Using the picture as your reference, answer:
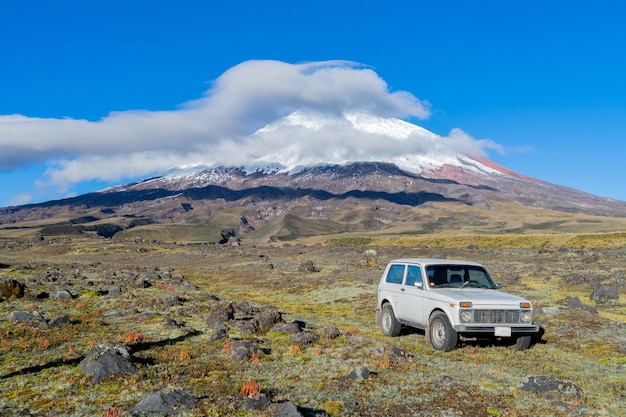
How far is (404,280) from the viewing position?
16594 mm

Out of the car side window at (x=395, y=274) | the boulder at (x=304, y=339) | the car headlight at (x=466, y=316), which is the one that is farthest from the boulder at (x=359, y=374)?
the car side window at (x=395, y=274)

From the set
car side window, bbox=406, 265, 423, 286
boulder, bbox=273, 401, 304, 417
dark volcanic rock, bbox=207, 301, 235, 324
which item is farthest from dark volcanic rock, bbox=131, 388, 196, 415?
dark volcanic rock, bbox=207, 301, 235, 324

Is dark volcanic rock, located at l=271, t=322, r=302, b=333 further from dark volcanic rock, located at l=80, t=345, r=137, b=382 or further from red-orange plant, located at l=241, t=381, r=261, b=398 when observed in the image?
red-orange plant, located at l=241, t=381, r=261, b=398

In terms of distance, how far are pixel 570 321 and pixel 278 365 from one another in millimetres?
12933

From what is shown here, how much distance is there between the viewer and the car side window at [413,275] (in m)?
15.8

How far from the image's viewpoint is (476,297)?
1399 centimetres

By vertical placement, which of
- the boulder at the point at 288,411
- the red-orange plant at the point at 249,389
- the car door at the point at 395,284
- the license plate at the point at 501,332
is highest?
the car door at the point at 395,284

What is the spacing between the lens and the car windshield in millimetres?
15469

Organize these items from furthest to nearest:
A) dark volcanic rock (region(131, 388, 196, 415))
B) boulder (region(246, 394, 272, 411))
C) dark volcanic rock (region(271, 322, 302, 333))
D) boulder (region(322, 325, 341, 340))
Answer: dark volcanic rock (region(271, 322, 302, 333)) < boulder (region(322, 325, 341, 340)) < boulder (region(246, 394, 272, 411)) < dark volcanic rock (region(131, 388, 196, 415))

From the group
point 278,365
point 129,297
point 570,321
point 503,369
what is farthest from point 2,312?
point 570,321

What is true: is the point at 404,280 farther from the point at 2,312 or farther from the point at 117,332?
the point at 2,312

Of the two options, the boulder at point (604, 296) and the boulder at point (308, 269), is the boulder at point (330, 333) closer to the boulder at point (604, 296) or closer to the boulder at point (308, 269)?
the boulder at point (604, 296)

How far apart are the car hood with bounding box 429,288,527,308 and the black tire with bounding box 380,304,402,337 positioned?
2641 mm

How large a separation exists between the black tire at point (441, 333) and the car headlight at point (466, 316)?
491mm
